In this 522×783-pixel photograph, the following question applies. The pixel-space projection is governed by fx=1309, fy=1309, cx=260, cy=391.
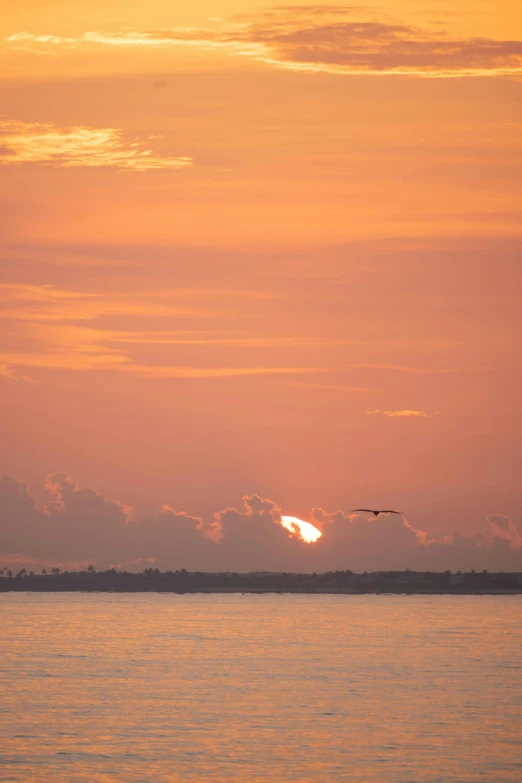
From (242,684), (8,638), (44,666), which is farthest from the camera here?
(8,638)

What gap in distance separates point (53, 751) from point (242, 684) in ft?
128

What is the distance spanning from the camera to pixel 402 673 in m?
117

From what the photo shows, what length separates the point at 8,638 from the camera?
592 feet

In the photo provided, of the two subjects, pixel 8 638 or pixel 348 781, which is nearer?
pixel 348 781

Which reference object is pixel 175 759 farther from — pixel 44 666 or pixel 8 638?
pixel 8 638

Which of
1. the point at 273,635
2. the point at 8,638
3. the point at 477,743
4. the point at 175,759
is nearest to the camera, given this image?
the point at 175,759

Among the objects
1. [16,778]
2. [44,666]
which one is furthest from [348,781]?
[44,666]

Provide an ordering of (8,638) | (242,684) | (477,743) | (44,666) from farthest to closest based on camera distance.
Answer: (8,638)
(44,666)
(242,684)
(477,743)

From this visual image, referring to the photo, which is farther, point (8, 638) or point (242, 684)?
point (8, 638)

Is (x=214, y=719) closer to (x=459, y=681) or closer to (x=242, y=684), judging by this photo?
(x=242, y=684)

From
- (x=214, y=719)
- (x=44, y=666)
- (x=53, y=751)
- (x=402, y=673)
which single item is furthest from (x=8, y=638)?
(x=53, y=751)

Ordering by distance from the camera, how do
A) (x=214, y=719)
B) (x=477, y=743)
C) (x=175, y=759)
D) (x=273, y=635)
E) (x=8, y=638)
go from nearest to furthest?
(x=175, y=759) → (x=477, y=743) → (x=214, y=719) → (x=8, y=638) → (x=273, y=635)

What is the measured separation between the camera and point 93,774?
60.2 meters

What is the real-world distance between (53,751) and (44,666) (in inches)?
2330
